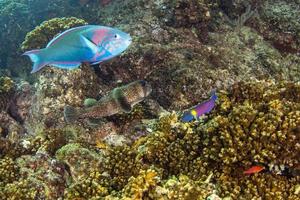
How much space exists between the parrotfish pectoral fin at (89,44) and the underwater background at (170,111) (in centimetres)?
129

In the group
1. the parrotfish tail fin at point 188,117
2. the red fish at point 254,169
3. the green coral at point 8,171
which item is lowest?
the green coral at point 8,171

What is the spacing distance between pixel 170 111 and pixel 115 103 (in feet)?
4.20

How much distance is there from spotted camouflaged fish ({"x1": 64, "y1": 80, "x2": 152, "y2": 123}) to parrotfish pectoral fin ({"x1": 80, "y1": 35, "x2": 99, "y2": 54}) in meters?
1.98

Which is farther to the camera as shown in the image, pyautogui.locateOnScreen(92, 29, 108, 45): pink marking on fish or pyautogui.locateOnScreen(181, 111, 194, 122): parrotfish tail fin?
pyautogui.locateOnScreen(181, 111, 194, 122): parrotfish tail fin

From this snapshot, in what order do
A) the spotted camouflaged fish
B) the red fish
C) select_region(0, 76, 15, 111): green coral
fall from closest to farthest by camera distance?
1. the red fish
2. the spotted camouflaged fish
3. select_region(0, 76, 15, 111): green coral

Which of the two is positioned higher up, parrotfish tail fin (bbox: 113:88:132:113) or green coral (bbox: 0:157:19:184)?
parrotfish tail fin (bbox: 113:88:132:113)

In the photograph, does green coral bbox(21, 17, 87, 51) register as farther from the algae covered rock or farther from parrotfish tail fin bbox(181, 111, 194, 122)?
parrotfish tail fin bbox(181, 111, 194, 122)

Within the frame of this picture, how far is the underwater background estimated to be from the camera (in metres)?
3.60

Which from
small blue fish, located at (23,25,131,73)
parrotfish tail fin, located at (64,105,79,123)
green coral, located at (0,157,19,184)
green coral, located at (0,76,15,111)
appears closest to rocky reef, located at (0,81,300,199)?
green coral, located at (0,157,19,184)

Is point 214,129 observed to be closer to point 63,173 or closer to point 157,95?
point 63,173

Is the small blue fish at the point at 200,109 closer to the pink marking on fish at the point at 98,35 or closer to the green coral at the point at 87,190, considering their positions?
the green coral at the point at 87,190

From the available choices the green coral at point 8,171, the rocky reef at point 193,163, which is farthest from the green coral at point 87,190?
the green coral at point 8,171

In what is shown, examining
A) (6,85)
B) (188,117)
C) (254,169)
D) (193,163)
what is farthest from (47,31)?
(254,169)

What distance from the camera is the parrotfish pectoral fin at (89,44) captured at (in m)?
3.09
